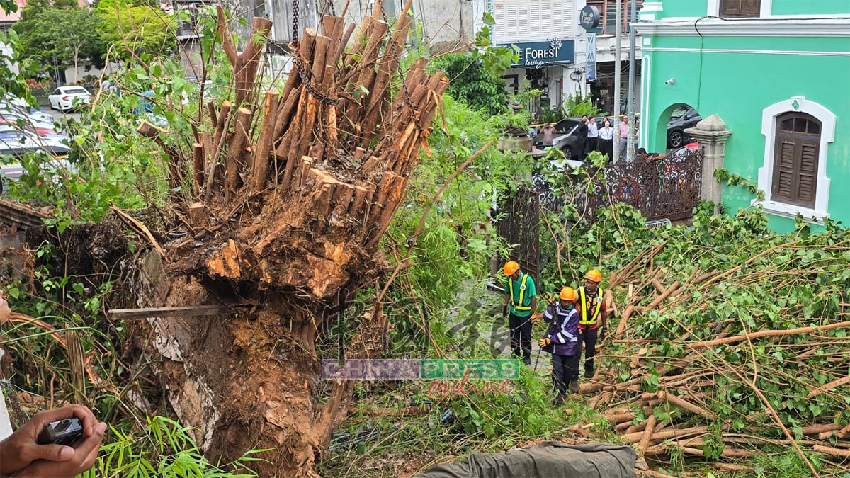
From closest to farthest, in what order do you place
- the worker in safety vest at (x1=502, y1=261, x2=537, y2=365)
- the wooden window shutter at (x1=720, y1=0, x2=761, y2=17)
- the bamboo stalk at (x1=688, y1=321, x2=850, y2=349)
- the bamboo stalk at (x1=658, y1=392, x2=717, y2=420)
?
1. the bamboo stalk at (x1=658, y1=392, x2=717, y2=420)
2. the bamboo stalk at (x1=688, y1=321, x2=850, y2=349)
3. the worker in safety vest at (x1=502, y1=261, x2=537, y2=365)
4. the wooden window shutter at (x1=720, y1=0, x2=761, y2=17)

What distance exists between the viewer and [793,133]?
12.3 meters

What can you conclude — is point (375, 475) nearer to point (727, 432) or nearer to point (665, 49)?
point (727, 432)

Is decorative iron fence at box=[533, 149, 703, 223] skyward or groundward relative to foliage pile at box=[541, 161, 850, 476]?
skyward

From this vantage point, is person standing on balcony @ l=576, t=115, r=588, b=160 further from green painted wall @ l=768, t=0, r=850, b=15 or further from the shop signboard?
green painted wall @ l=768, t=0, r=850, b=15

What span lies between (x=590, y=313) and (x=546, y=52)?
21655mm

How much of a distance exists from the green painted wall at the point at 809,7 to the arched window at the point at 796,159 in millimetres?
1513

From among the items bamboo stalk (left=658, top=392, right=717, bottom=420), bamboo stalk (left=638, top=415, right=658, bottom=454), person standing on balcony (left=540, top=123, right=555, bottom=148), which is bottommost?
bamboo stalk (left=638, top=415, right=658, bottom=454)

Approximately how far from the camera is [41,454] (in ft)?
7.38

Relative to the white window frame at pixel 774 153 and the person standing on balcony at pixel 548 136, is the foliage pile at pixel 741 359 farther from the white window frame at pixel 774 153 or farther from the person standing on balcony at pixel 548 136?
the person standing on balcony at pixel 548 136

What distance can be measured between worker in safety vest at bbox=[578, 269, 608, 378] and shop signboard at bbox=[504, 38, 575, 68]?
20.9 m

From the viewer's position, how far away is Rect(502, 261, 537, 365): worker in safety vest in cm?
837

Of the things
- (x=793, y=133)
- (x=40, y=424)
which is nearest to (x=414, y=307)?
(x=40, y=424)

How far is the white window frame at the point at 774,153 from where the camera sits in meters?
11.6

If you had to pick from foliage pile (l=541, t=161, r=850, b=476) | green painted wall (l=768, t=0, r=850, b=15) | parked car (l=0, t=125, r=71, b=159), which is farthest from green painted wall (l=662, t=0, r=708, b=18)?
parked car (l=0, t=125, r=71, b=159)
